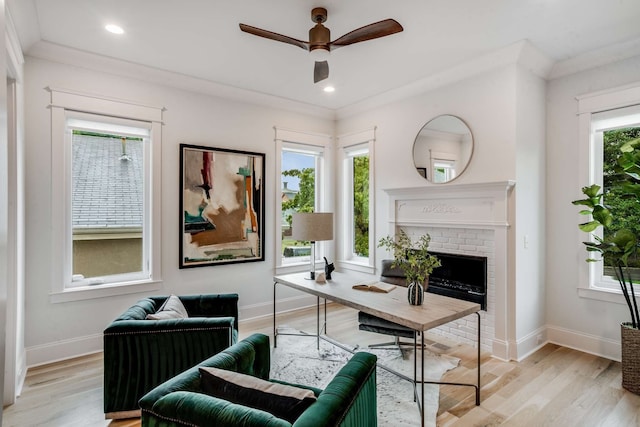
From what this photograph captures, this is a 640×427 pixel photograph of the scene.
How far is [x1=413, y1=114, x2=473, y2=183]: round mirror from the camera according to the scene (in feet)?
11.5

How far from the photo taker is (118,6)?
2457 mm

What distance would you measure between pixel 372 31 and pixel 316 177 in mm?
2847

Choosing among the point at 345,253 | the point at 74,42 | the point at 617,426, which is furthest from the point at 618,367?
the point at 74,42

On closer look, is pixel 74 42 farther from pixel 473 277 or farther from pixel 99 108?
pixel 473 277

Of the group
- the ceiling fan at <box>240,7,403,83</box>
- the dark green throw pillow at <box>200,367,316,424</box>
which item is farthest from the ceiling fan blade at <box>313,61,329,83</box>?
the dark green throw pillow at <box>200,367,316,424</box>

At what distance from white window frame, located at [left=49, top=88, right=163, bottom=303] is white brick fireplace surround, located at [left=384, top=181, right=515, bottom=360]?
8.82ft

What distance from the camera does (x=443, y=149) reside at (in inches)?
147

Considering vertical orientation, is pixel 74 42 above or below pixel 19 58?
above

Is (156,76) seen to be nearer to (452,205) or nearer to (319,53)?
(319,53)

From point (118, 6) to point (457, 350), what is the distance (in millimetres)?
4078

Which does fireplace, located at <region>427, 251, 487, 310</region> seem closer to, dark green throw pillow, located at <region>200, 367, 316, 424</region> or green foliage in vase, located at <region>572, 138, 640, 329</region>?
green foliage in vase, located at <region>572, 138, 640, 329</region>

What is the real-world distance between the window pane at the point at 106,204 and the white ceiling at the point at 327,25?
2.88 feet

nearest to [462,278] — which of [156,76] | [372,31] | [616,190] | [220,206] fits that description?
[616,190]

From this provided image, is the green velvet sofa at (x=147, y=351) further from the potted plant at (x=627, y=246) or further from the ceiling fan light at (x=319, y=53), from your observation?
the potted plant at (x=627, y=246)
